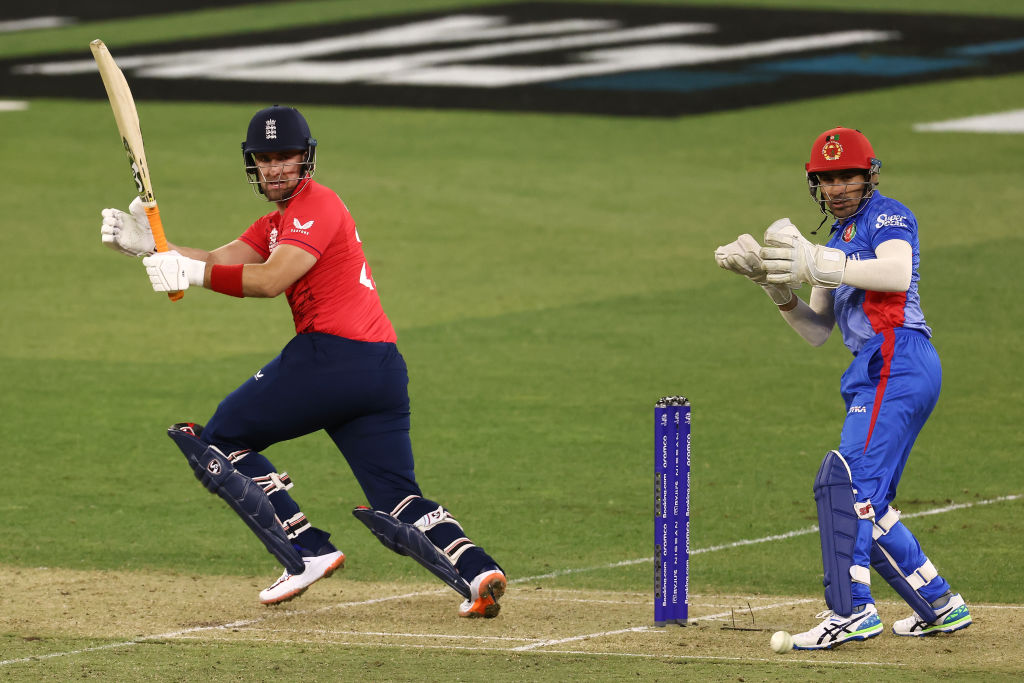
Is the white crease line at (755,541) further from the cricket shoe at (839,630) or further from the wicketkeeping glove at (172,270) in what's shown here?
the wicketkeeping glove at (172,270)

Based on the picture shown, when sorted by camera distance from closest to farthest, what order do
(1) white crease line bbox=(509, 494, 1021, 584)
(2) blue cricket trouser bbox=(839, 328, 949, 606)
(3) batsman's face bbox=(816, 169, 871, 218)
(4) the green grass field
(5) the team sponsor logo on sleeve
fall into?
(2) blue cricket trouser bbox=(839, 328, 949, 606)
(5) the team sponsor logo on sleeve
(3) batsman's face bbox=(816, 169, 871, 218)
(1) white crease line bbox=(509, 494, 1021, 584)
(4) the green grass field

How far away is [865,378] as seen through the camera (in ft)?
22.3

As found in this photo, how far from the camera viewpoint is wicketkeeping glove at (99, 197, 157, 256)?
7.52 meters

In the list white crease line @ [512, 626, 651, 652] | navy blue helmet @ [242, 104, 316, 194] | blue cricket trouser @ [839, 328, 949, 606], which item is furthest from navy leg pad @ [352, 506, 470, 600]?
blue cricket trouser @ [839, 328, 949, 606]

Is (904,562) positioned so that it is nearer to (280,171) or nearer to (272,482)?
(272,482)

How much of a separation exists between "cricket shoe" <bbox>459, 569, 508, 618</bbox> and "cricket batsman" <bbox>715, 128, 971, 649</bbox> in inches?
51.8

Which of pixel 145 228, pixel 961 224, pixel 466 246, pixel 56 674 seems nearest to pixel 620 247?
pixel 466 246

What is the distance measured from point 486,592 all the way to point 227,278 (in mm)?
1760

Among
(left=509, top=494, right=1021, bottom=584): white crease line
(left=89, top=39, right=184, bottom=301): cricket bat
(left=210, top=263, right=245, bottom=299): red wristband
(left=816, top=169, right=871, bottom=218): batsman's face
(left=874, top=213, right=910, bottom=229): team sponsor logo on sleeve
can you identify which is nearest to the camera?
(left=874, top=213, right=910, bottom=229): team sponsor logo on sleeve

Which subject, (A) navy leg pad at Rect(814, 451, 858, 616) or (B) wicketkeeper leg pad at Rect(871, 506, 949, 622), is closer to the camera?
(A) navy leg pad at Rect(814, 451, 858, 616)

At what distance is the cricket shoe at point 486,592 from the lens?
7.12 metres

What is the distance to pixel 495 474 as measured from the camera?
33.8ft

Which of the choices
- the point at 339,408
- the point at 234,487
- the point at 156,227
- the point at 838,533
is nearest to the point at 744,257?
the point at 838,533

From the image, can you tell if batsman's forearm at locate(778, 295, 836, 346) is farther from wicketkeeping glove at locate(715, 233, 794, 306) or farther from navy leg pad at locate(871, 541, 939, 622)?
navy leg pad at locate(871, 541, 939, 622)
